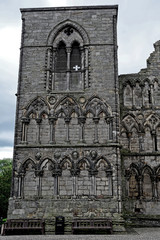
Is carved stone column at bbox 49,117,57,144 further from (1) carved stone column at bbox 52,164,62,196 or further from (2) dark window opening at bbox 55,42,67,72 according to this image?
(2) dark window opening at bbox 55,42,67,72

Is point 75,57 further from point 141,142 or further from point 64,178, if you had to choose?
point 64,178

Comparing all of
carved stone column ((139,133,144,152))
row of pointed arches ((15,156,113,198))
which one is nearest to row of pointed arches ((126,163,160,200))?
carved stone column ((139,133,144,152))

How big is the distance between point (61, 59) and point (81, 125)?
4.13 m

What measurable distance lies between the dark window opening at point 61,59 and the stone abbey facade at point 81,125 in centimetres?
5

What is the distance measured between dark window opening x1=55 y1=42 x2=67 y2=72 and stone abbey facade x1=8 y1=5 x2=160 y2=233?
0.18ft

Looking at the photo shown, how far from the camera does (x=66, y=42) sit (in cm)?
1558

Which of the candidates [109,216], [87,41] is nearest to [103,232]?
[109,216]

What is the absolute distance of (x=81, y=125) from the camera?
547 inches

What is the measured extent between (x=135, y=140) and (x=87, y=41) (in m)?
6.04

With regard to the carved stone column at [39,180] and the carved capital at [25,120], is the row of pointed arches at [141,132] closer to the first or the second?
the carved stone column at [39,180]

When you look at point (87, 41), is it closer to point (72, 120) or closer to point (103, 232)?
point (72, 120)

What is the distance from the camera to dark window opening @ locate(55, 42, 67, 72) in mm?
15375

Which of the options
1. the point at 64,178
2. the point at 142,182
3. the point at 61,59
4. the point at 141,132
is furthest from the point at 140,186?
the point at 61,59

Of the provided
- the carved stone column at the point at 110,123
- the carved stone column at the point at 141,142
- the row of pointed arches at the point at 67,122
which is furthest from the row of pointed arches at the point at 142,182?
the row of pointed arches at the point at 67,122
